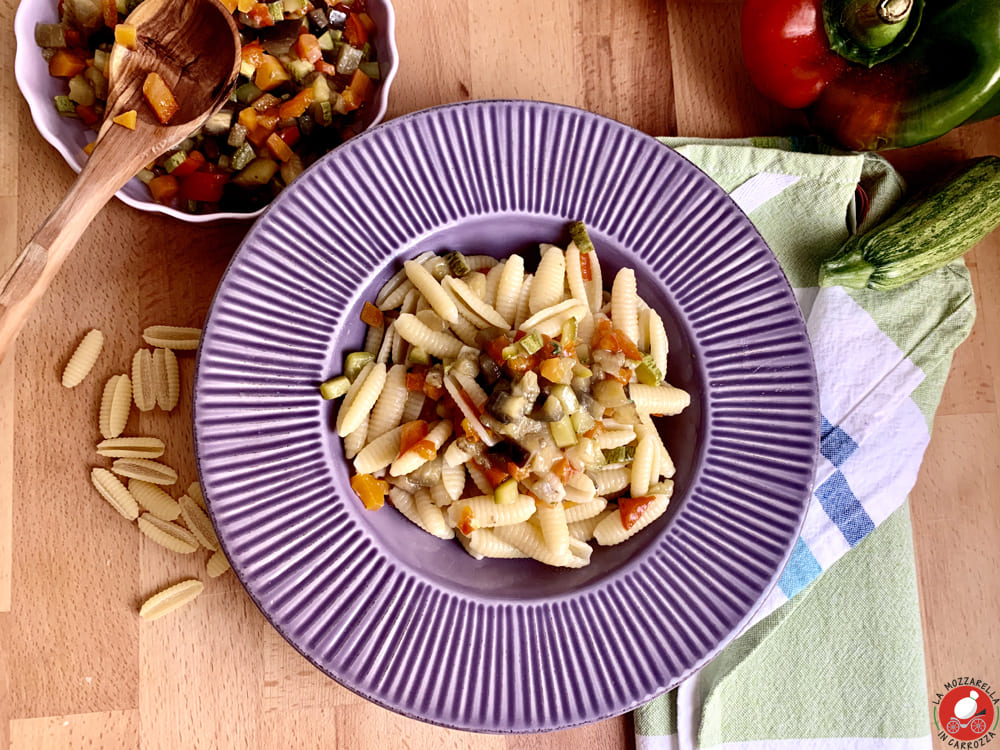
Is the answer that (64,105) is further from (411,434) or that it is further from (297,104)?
(411,434)

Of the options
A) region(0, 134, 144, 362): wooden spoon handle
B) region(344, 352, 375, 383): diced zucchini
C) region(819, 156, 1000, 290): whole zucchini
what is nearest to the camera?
region(0, 134, 144, 362): wooden spoon handle

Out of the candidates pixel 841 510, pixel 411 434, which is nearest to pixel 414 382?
pixel 411 434

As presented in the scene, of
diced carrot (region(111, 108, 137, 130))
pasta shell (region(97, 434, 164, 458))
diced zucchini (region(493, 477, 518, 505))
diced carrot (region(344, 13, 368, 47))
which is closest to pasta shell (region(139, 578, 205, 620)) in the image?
pasta shell (region(97, 434, 164, 458))

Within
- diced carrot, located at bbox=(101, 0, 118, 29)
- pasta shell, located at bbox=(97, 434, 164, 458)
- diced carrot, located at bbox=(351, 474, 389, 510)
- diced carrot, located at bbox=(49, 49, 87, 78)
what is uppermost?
diced carrot, located at bbox=(101, 0, 118, 29)

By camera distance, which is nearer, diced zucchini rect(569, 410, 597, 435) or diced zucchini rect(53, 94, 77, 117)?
diced zucchini rect(569, 410, 597, 435)

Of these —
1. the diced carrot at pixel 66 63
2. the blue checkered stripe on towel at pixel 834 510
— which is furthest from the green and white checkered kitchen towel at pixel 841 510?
the diced carrot at pixel 66 63

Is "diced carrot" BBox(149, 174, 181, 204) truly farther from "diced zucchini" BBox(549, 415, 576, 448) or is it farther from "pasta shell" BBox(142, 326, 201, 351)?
"diced zucchini" BBox(549, 415, 576, 448)

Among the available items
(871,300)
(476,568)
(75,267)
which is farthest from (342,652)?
(871,300)
